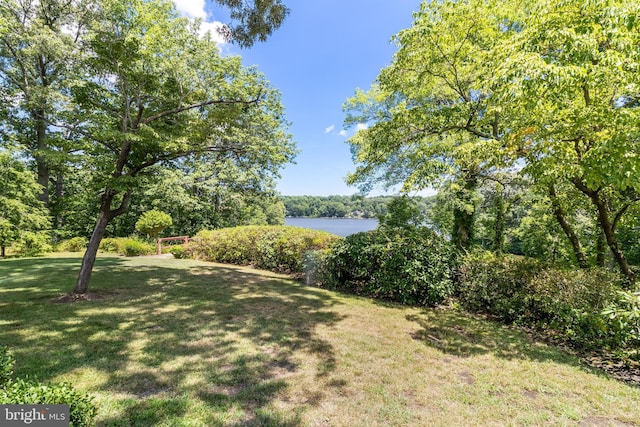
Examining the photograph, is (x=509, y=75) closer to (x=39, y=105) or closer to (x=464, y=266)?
(x=464, y=266)

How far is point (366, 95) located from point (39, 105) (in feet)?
47.7

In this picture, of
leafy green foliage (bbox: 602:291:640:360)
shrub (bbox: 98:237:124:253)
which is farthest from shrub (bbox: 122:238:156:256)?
leafy green foliage (bbox: 602:291:640:360)

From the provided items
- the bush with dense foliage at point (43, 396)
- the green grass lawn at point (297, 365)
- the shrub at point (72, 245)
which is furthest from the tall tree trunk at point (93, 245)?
the shrub at point (72, 245)

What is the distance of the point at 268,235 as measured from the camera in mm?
11312

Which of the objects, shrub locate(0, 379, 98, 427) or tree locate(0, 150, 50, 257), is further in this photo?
tree locate(0, 150, 50, 257)

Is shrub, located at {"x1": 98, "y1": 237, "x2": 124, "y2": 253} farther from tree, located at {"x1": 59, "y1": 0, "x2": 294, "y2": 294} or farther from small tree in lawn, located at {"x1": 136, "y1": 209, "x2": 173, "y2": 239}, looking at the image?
tree, located at {"x1": 59, "y1": 0, "x2": 294, "y2": 294}

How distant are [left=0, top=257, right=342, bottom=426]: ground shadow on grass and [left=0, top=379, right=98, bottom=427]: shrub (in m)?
0.45

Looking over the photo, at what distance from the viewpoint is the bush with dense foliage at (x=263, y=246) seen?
9820 millimetres

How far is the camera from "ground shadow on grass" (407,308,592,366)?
4242mm

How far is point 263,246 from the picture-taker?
11305mm

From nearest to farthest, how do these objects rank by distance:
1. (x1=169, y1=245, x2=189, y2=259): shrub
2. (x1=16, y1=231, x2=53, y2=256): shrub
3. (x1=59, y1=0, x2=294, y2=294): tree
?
1. (x1=59, y1=0, x2=294, y2=294): tree
2. (x1=16, y1=231, x2=53, y2=256): shrub
3. (x1=169, y1=245, x2=189, y2=259): shrub

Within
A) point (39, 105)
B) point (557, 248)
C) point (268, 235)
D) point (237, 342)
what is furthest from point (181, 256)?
point (557, 248)

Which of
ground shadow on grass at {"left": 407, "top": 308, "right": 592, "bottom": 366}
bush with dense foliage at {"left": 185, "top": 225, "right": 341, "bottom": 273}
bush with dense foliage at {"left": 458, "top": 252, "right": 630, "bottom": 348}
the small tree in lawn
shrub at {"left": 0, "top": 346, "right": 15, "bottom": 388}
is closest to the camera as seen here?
shrub at {"left": 0, "top": 346, "right": 15, "bottom": 388}

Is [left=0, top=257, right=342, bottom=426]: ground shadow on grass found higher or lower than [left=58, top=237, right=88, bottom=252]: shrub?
lower
